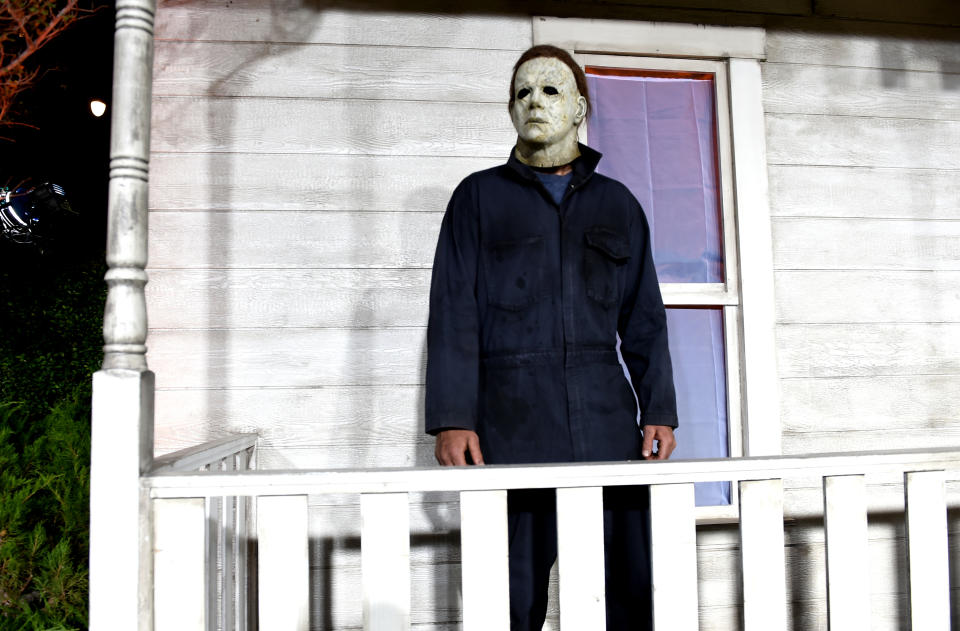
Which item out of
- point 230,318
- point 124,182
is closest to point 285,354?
point 230,318

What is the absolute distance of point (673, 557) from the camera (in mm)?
1464

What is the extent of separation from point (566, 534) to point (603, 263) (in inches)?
26.4

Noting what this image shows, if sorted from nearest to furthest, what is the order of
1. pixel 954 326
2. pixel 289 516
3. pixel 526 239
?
pixel 289 516 < pixel 526 239 < pixel 954 326

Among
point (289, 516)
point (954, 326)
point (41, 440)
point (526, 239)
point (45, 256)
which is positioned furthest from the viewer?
point (45, 256)

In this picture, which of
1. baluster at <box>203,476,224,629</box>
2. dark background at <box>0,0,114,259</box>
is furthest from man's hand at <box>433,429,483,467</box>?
dark background at <box>0,0,114,259</box>

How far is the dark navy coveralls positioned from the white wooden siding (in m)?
0.75

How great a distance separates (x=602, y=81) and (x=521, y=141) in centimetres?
96

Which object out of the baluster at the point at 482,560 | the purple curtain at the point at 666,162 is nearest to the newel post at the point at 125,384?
the baluster at the point at 482,560

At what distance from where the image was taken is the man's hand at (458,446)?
1.67m

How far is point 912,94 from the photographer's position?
112 inches

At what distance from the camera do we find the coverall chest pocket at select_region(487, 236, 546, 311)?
5.80ft

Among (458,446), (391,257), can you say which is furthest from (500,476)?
(391,257)

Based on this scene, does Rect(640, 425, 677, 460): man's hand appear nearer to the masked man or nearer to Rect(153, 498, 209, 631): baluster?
the masked man

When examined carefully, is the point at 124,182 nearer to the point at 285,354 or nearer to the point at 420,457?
the point at 285,354
